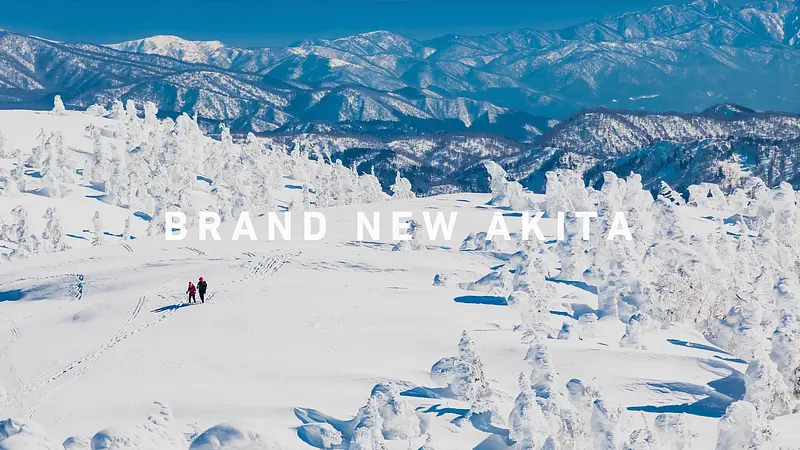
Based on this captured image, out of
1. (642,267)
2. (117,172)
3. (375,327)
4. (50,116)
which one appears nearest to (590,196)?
(642,267)

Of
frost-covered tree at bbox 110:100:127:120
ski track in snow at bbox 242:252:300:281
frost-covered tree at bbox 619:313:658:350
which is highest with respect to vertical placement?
frost-covered tree at bbox 110:100:127:120

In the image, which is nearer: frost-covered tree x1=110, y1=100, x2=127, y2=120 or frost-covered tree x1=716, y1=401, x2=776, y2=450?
frost-covered tree x1=716, y1=401, x2=776, y2=450

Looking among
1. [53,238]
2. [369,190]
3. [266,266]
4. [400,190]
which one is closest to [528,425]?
[266,266]

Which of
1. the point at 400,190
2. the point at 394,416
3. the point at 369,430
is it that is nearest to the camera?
the point at 369,430

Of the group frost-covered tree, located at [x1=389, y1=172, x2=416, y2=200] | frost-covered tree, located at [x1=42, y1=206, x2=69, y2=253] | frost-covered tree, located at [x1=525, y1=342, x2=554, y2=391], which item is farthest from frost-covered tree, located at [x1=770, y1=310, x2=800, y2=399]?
frost-covered tree, located at [x1=389, y1=172, x2=416, y2=200]

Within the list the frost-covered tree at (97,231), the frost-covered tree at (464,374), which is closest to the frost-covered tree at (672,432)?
the frost-covered tree at (464,374)

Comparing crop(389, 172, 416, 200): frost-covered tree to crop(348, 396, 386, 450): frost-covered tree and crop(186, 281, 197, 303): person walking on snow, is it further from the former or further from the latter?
crop(348, 396, 386, 450): frost-covered tree

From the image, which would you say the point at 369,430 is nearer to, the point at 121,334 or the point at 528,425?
the point at 528,425

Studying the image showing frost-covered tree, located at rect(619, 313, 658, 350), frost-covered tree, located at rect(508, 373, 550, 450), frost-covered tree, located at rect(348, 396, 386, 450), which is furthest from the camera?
frost-covered tree, located at rect(619, 313, 658, 350)

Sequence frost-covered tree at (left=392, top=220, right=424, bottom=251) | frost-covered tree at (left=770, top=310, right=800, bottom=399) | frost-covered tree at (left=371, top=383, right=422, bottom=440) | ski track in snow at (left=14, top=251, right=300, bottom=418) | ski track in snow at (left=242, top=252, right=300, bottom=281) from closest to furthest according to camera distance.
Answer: frost-covered tree at (left=371, top=383, right=422, bottom=440), ski track in snow at (left=14, top=251, right=300, bottom=418), frost-covered tree at (left=770, top=310, right=800, bottom=399), ski track in snow at (left=242, top=252, right=300, bottom=281), frost-covered tree at (left=392, top=220, right=424, bottom=251)
